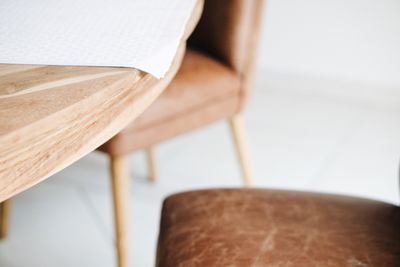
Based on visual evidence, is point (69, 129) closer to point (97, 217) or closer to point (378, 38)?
point (97, 217)

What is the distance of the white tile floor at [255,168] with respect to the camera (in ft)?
4.39

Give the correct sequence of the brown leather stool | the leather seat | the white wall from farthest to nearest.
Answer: the white wall < the leather seat < the brown leather stool

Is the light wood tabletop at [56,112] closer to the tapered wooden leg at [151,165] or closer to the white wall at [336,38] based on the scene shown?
the tapered wooden leg at [151,165]

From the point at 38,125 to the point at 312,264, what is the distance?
406mm

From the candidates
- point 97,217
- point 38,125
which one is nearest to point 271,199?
point 38,125

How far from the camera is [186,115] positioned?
110cm

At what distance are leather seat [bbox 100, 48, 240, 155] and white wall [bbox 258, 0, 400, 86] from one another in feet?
3.24

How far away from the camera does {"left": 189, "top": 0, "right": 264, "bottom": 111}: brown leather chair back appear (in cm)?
111

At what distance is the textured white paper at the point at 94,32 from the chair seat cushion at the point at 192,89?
345 mm

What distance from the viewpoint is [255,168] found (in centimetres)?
167

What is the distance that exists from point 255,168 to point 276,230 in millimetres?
952

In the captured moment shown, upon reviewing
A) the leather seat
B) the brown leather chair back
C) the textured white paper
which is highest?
the textured white paper

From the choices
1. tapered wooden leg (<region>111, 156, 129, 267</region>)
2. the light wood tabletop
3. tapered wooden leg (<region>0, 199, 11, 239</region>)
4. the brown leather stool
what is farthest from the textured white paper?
tapered wooden leg (<region>0, 199, 11, 239</region>)

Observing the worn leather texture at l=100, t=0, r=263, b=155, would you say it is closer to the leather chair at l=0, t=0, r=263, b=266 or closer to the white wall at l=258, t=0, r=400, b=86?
the leather chair at l=0, t=0, r=263, b=266
